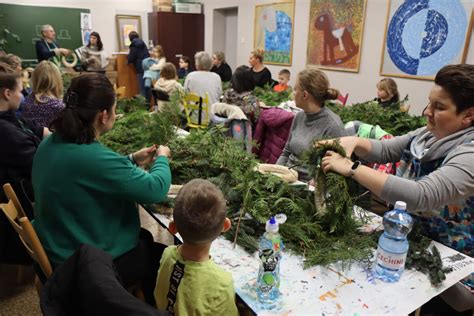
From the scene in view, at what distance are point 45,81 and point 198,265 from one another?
246 cm

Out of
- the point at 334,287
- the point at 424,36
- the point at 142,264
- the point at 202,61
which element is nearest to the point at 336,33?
the point at 424,36

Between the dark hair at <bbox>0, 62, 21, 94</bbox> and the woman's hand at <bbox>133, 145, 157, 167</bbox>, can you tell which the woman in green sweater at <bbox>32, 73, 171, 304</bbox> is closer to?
the woman's hand at <bbox>133, 145, 157, 167</bbox>

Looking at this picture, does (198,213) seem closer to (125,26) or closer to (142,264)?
(142,264)

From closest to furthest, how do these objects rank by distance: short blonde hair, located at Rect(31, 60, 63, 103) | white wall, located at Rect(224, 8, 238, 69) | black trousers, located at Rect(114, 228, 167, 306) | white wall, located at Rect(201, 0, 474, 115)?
black trousers, located at Rect(114, 228, 167, 306)
short blonde hair, located at Rect(31, 60, 63, 103)
white wall, located at Rect(201, 0, 474, 115)
white wall, located at Rect(224, 8, 238, 69)

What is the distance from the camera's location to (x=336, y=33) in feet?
20.4

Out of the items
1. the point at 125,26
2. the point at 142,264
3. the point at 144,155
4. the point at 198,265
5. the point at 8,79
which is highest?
the point at 125,26

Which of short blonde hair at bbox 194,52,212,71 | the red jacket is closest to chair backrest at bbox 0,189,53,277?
the red jacket

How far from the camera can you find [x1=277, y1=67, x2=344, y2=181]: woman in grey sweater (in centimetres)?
251

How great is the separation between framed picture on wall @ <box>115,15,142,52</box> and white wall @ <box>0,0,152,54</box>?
0.10 m

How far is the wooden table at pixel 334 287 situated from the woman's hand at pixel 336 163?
358mm

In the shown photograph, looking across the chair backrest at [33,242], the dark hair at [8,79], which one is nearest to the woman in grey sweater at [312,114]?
the chair backrest at [33,242]

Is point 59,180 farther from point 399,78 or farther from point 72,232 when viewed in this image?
point 399,78

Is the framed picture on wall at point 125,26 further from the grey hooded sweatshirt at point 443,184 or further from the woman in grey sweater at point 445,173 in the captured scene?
the grey hooded sweatshirt at point 443,184

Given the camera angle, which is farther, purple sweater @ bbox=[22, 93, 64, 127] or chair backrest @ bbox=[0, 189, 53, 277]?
purple sweater @ bbox=[22, 93, 64, 127]
